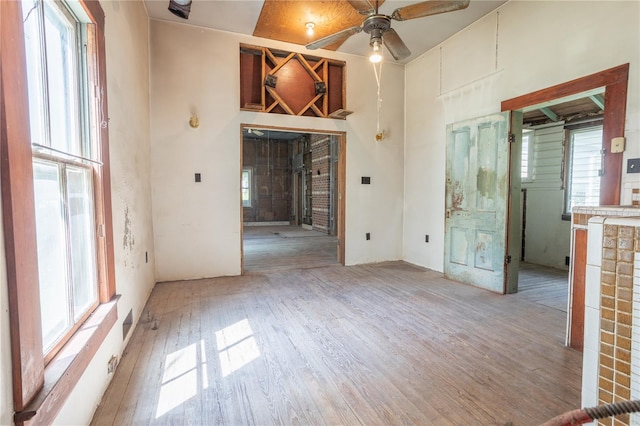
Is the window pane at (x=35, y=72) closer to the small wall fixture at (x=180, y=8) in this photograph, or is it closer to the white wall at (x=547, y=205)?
the small wall fixture at (x=180, y=8)

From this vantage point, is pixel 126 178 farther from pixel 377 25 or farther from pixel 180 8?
pixel 377 25

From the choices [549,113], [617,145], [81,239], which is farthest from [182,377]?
[549,113]

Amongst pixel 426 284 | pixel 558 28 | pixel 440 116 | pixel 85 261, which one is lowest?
pixel 426 284

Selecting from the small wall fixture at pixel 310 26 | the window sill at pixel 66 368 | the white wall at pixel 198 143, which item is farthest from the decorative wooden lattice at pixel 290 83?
the window sill at pixel 66 368

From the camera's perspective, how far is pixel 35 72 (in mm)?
1231

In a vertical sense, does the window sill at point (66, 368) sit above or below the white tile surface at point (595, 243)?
below

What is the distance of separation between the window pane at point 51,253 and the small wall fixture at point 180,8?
2905 millimetres

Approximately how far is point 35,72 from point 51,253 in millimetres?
763

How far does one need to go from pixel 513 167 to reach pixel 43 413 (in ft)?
13.7

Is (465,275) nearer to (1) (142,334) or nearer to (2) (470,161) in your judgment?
(2) (470,161)

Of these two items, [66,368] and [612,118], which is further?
[612,118]

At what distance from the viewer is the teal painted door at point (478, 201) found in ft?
11.6

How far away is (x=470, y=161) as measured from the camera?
3.88 metres

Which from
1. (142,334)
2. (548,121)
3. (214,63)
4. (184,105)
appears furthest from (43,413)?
(548,121)
